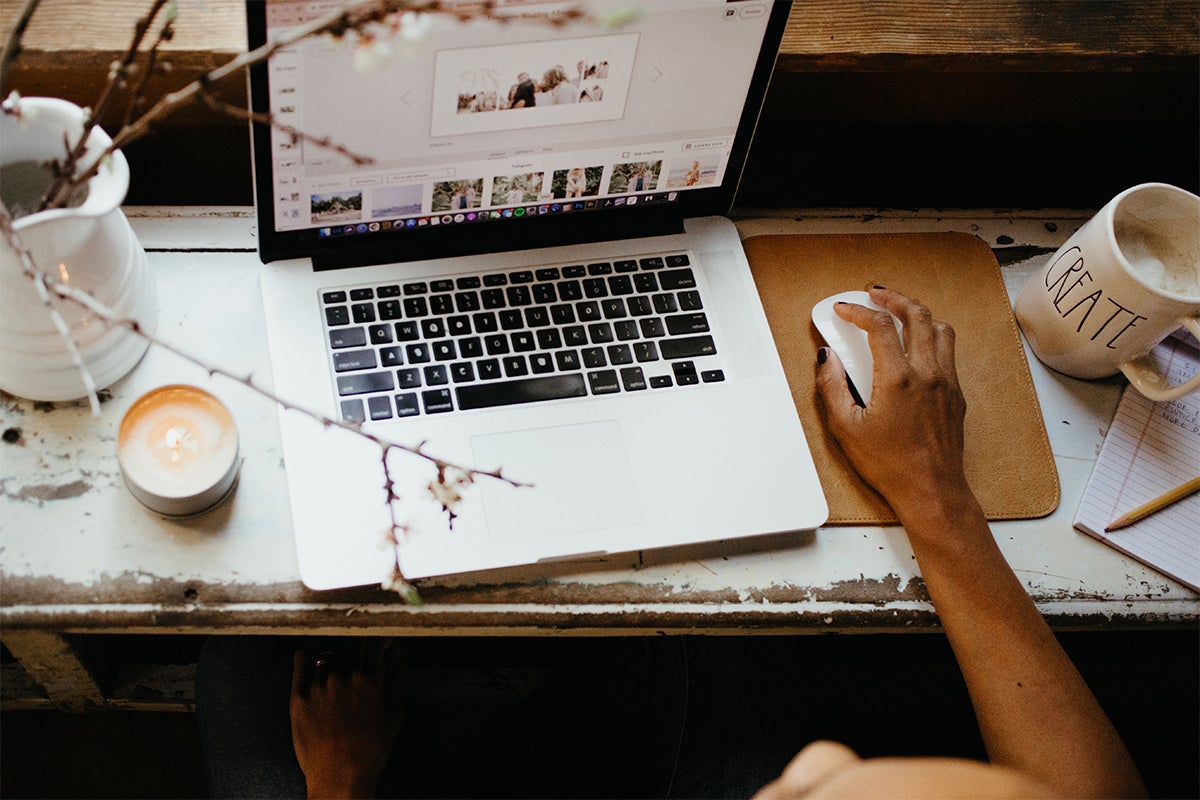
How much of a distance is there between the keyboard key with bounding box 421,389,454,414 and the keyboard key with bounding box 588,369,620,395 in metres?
0.13

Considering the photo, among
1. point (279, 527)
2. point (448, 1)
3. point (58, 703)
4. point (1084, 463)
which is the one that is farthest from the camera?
point (58, 703)

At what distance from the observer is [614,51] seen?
814 mm

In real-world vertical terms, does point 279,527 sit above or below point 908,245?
below

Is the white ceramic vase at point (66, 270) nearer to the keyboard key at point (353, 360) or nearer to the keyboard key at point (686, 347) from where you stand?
the keyboard key at point (353, 360)

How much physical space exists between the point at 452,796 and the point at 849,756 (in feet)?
1.71

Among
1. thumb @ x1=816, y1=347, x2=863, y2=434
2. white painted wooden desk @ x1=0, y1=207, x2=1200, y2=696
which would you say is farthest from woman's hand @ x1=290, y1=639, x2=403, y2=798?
thumb @ x1=816, y1=347, x2=863, y2=434

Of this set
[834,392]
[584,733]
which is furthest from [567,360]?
[584,733]

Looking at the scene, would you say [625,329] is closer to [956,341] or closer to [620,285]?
[620,285]

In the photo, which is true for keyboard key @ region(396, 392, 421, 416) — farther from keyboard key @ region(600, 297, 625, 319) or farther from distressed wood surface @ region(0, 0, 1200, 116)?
distressed wood surface @ region(0, 0, 1200, 116)

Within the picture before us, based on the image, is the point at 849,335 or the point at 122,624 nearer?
the point at 122,624

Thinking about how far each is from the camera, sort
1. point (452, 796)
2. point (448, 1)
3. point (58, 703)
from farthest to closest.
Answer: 1. point (58, 703)
2. point (452, 796)
3. point (448, 1)

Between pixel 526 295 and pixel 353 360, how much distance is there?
177 millimetres

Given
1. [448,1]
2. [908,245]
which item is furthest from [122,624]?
[908,245]

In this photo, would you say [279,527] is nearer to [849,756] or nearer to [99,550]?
[99,550]
